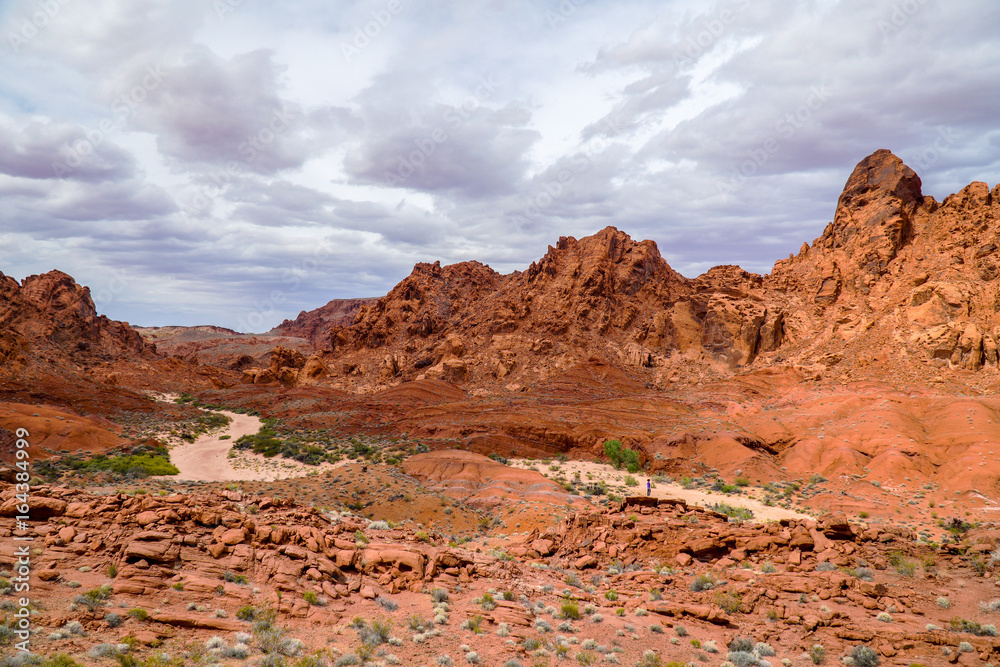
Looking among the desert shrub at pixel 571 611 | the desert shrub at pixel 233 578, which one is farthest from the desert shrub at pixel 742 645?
the desert shrub at pixel 233 578

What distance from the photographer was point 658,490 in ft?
105

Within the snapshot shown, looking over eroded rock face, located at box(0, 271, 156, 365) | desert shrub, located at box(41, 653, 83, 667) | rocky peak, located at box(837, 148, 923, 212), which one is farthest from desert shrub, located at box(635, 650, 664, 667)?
eroded rock face, located at box(0, 271, 156, 365)

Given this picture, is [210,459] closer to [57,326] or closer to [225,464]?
[225,464]

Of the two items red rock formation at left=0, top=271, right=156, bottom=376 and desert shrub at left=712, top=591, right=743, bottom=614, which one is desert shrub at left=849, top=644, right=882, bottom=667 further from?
red rock formation at left=0, top=271, right=156, bottom=376

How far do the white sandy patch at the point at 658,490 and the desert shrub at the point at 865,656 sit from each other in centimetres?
1323

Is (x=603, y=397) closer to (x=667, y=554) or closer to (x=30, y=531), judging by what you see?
(x=667, y=554)

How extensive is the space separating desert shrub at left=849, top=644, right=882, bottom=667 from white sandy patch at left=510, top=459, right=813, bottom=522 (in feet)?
43.4

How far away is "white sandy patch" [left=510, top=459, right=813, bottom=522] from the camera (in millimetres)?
25938

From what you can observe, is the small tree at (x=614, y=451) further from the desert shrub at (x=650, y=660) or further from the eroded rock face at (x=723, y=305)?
the desert shrub at (x=650, y=660)

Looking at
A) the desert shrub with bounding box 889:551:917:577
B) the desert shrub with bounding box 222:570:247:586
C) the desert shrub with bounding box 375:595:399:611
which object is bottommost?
the desert shrub with bounding box 889:551:917:577

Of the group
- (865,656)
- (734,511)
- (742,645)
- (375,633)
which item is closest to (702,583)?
(742,645)

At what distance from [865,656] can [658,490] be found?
22490 mm

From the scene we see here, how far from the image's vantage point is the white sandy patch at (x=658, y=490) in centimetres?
2594

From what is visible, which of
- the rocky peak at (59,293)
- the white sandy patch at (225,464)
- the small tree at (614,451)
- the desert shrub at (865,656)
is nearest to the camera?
the desert shrub at (865,656)
